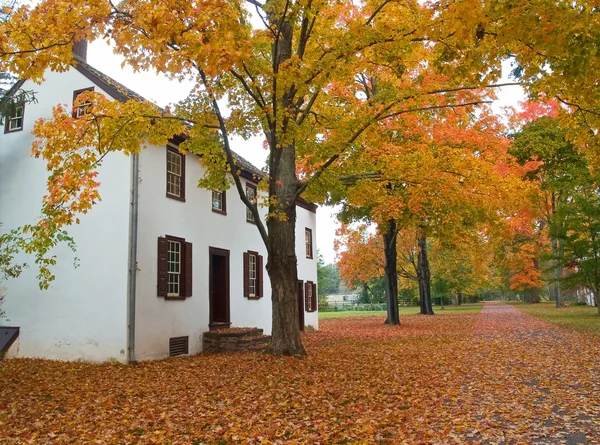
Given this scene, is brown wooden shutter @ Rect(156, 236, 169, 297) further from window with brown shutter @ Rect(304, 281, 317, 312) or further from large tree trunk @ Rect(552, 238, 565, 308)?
large tree trunk @ Rect(552, 238, 565, 308)

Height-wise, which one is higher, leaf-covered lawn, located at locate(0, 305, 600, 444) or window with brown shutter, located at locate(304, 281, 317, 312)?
window with brown shutter, located at locate(304, 281, 317, 312)

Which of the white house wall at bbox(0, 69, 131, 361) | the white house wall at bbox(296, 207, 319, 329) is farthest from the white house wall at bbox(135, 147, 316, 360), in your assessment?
the white house wall at bbox(296, 207, 319, 329)

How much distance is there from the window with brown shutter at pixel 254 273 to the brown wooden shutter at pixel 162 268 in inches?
180

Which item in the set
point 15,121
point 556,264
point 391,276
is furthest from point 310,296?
point 15,121

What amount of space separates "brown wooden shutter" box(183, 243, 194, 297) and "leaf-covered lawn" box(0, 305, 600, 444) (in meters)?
2.14

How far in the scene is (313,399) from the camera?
24.5 feet

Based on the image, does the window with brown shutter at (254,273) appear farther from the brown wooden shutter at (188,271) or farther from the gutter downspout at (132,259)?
the gutter downspout at (132,259)

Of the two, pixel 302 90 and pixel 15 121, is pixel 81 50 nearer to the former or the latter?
pixel 15 121

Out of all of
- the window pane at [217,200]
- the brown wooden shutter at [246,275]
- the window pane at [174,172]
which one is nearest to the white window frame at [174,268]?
the window pane at [174,172]

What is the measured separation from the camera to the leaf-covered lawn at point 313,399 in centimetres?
578

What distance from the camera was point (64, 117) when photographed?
31.9 feet

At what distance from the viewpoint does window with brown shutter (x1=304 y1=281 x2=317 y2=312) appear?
2247 centimetres

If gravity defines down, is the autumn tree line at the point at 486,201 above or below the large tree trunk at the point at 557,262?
above

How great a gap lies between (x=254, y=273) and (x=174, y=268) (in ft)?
15.9
